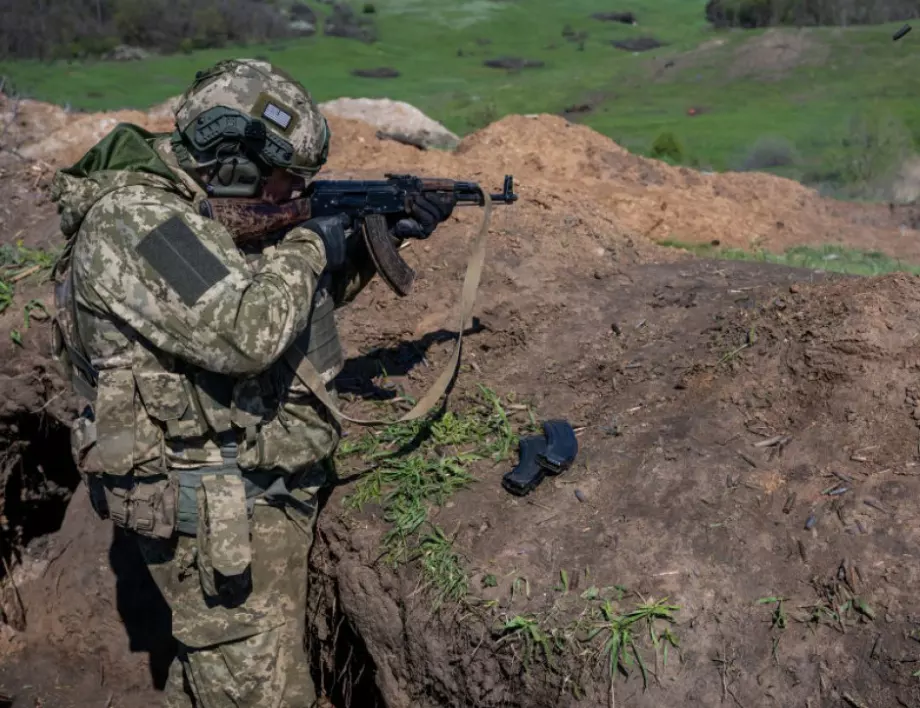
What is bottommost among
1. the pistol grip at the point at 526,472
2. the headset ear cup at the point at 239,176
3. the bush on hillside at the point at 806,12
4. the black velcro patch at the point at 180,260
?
the bush on hillside at the point at 806,12

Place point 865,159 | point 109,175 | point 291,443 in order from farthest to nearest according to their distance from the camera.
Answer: point 865,159 < point 291,443 < point 109,175

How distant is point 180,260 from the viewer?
Result: 308 cm

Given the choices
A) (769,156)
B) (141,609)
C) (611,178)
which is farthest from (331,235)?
(769,156)

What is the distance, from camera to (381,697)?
4152 mm

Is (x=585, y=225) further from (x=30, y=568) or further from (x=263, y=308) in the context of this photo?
(x=30, y=568)

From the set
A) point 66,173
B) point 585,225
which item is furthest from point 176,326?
point 585,225

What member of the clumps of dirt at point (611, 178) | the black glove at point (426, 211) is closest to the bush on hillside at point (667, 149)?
the clumps of dirt at point (611, 178)

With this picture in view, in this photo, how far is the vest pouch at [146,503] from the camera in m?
3.41

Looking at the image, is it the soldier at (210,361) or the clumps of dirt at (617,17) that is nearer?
the soldier at (210,361)

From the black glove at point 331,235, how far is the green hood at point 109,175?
19.5 inches

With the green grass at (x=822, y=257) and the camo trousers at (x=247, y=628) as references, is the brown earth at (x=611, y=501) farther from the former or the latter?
the green grass at (x=822, y=257)

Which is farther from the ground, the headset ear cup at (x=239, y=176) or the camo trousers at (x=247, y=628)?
the headset ear cup at (x=239, y=176)

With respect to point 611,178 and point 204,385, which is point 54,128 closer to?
point 611,178

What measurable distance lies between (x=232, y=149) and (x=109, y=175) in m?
0.44
